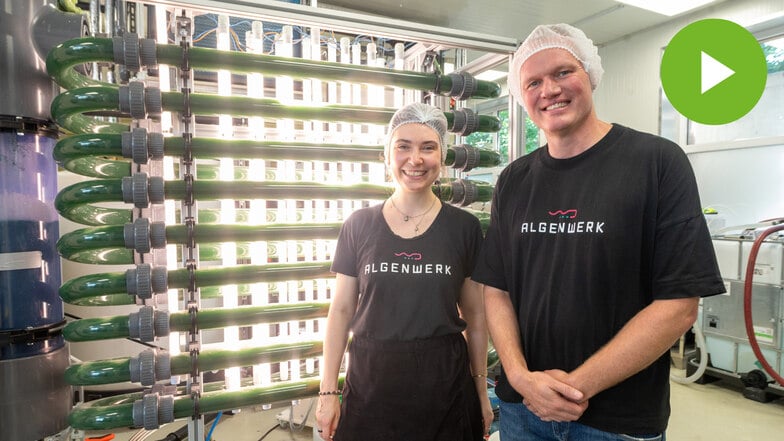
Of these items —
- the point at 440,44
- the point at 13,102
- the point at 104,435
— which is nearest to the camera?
the point at 13,102

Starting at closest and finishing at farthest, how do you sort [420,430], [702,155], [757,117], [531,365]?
[531,365], [420,430], [757,117], [702,155]

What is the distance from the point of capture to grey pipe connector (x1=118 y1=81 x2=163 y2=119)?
140cm

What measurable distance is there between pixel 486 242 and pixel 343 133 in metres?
0.86

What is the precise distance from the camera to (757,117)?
4539 mm

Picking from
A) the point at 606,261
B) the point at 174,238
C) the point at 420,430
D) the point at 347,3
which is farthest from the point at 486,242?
the point at 347,3

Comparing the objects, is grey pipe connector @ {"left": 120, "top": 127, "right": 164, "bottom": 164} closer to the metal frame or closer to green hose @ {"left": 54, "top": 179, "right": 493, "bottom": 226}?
green hose @ {"left": 54, "top": 179, "right": 493, "bottom": 226}

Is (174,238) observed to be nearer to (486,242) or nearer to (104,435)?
(486,242)

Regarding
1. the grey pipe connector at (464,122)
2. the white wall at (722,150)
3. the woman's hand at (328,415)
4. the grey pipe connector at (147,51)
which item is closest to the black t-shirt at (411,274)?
the woman's hand at (328,415)

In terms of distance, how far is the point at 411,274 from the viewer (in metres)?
1.38

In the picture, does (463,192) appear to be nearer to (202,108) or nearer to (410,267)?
(410,267)

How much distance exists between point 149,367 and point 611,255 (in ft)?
4.49

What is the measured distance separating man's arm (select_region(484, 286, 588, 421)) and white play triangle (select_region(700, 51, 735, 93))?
3.98 m

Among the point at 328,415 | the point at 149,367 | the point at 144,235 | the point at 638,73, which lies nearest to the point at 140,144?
the point at 144,235

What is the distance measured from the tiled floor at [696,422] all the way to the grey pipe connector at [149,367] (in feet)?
4.52
